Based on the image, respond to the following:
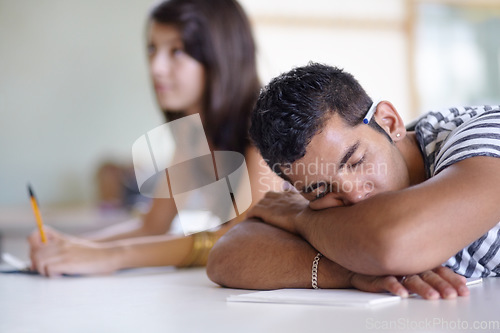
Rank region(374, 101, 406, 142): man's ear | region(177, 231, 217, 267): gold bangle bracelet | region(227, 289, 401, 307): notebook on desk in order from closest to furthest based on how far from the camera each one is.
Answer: region(227, 289, 401, 307): notebook on desk < region(374, 101, 406, 142): man's ear < region(177, 231, 217, 267): gold bangle bracelet

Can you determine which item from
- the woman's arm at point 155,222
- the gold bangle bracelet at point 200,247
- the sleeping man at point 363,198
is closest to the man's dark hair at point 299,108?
the sleeping man at point 363,198

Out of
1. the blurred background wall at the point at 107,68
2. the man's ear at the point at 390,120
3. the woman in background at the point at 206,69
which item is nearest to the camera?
the man's ear at the point at 390,120

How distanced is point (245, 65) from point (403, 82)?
2798mm

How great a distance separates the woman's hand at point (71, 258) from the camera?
1353 millimetres

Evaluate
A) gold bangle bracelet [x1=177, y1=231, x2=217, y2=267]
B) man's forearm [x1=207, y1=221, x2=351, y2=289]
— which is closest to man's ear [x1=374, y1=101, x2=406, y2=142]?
man's forearm [x1=207, y1=221, x2=351, y2=289]

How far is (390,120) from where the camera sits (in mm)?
995

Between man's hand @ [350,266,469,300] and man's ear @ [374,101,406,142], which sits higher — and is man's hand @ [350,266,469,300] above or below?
below

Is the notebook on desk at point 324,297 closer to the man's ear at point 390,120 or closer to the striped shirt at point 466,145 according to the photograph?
the striped shirt at point 466,145

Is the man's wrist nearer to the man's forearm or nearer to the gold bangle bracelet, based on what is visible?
the man's forearm

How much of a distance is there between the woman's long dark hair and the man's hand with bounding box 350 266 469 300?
0.79 m

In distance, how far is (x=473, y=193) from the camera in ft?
2.49

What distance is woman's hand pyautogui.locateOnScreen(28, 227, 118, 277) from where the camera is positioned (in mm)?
1353

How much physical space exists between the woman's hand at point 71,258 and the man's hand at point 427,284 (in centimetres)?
71

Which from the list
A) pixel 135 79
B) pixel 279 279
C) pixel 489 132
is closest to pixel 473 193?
pixel 489 132
